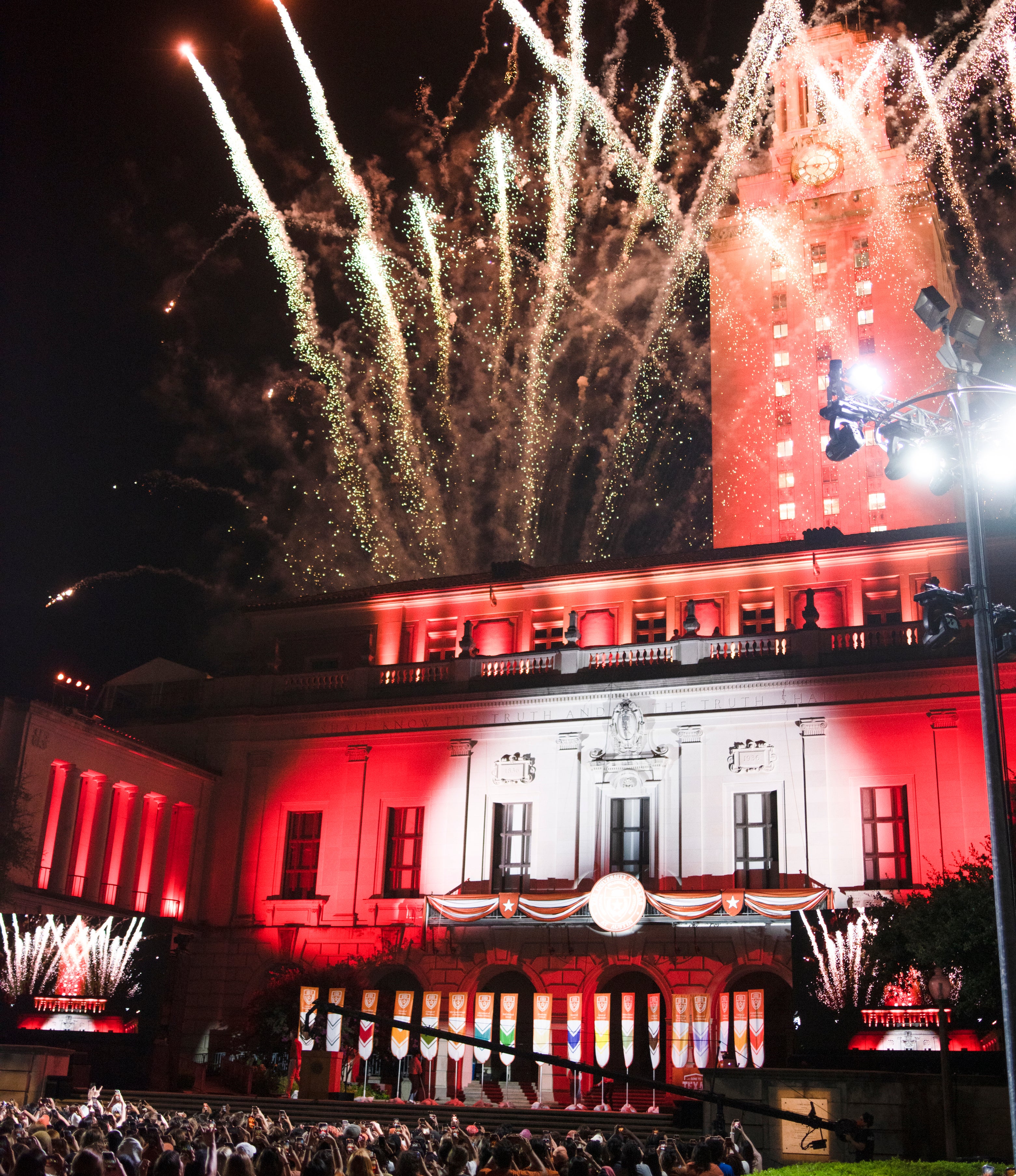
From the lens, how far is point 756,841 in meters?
36.2

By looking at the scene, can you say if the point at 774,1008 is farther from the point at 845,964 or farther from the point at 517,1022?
the point at 517,1022

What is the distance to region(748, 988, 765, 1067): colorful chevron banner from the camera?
31859mm

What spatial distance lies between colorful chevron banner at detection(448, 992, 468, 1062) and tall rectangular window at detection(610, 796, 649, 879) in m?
5.57

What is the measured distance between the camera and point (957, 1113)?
74.1ft

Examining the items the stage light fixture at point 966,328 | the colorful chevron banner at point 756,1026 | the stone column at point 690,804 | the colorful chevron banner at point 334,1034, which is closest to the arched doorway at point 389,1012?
the colorful chevron banner at point 334,1034

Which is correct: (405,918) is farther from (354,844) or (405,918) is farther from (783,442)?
(783,442)

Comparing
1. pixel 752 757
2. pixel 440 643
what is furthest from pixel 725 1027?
pixel 440 643

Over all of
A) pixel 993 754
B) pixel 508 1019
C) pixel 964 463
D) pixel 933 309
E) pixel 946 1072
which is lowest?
pixel 946 1072

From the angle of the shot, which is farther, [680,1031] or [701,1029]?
[680,1031]

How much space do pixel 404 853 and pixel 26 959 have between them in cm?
1155

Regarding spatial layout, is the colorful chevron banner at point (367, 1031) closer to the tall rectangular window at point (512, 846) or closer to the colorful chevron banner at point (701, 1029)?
the tall rectangular window at point (512, 846)

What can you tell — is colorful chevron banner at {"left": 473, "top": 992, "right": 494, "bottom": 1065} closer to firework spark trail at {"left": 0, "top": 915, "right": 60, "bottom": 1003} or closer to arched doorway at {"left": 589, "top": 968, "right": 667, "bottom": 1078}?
arched doorway at {"left": 589, "top": 968, "right": 667, "bottom": 1078}

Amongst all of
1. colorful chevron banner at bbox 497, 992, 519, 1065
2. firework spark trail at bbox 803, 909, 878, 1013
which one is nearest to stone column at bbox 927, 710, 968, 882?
firework spark trail at bbox 803, 909, 878, 1013

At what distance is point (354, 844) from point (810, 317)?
152 ft
